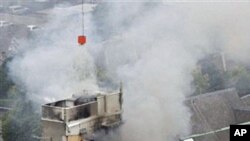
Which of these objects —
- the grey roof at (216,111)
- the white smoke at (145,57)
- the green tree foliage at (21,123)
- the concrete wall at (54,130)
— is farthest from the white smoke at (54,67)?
the grey roof at (216,111)

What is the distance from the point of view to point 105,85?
1093 cm

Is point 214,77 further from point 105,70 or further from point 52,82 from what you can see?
point 52,82

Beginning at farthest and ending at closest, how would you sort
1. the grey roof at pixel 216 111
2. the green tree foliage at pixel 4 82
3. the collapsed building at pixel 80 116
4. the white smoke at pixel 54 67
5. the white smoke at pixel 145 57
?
the green tree foliage at pixel 4 82 < the grey roof at pixel 216 111 < the white smoke at pixel 54 67 < the white smoke at pixel 145 57 < the collapsed building at pixel 80 116

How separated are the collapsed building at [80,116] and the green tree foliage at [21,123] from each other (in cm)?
184

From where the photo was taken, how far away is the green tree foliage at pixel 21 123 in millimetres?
11141

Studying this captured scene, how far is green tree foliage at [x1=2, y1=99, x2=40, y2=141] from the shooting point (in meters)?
11.1

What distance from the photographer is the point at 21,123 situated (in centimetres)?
1159

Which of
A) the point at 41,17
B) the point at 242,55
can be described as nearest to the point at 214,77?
the point at 242,55

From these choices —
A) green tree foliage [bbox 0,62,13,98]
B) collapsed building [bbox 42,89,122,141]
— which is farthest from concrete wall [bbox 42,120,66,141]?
green tree foliage [bbox 0,62,13,98]

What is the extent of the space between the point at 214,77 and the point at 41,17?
7.79 meters

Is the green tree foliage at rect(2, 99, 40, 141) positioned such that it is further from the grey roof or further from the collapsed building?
the grey roof

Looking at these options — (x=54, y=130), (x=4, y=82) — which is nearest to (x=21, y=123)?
(x=4, y=82)

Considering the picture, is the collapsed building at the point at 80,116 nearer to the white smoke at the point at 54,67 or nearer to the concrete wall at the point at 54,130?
Answer: the concrete wall at the point at 54,130

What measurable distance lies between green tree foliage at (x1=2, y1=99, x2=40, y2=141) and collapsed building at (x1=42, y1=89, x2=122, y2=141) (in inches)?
72.3
